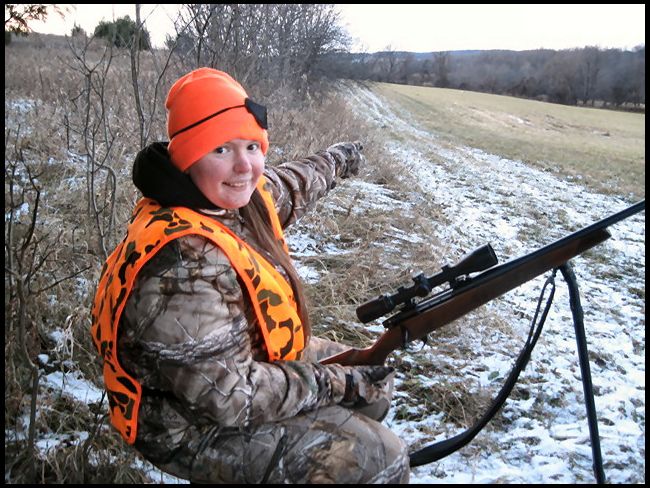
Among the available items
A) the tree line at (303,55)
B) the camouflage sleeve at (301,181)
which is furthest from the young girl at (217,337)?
the tree line at (303,55)

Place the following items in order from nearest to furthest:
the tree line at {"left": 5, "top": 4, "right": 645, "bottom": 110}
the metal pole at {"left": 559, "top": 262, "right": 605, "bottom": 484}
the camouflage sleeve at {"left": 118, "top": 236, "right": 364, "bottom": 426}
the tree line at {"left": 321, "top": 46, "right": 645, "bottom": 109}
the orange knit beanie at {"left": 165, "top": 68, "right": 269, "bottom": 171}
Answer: the camouflage sleeve at {"left": 118, "top": 236, "right": 364, "bottom": 426}, the orange knit beanie at {"left": 165, "top": 68, "right": 269, "bottom": 171}, the metal pole at {"left": 559, "top": 262, "right": 605, "bottom": 484}, the tree line at {"left": 5, "top": 4, "right": 645, "bottom": 110}, the tree line at {"left": 321, "top": 46, "right": 645, "bottom": 109}

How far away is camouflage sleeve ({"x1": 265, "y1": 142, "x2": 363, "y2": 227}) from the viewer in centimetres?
286

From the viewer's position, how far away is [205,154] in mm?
2023

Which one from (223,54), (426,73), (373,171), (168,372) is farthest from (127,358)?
(426,73)

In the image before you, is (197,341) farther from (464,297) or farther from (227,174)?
(464,297)

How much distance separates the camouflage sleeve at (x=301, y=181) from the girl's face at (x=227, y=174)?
2.14 ft

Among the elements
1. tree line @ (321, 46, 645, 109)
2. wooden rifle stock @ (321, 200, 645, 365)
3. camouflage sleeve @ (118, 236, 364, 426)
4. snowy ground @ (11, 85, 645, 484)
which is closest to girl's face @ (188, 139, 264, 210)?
camouflage sleeve @ (118, 236, 364, 426)

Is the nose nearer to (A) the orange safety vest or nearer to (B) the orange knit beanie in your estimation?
(B) the orange knit beanie

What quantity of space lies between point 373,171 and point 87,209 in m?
6.18

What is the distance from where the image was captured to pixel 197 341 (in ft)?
5.74

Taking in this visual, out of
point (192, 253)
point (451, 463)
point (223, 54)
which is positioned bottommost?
point (451, 463)

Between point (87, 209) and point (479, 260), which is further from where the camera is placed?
point (87, 209)

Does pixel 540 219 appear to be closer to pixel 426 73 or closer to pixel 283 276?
pixel 283 276

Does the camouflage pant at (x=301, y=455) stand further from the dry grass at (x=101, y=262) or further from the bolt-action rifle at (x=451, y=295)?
the dry grass at (x=101, y=262)
